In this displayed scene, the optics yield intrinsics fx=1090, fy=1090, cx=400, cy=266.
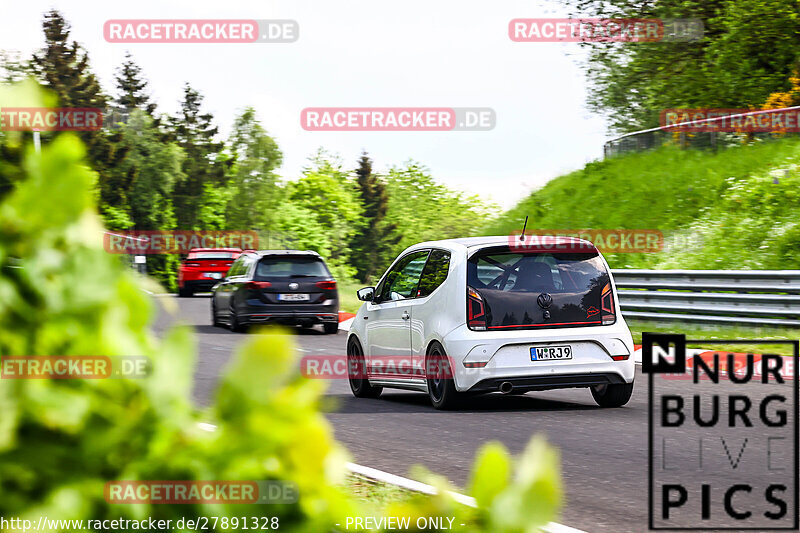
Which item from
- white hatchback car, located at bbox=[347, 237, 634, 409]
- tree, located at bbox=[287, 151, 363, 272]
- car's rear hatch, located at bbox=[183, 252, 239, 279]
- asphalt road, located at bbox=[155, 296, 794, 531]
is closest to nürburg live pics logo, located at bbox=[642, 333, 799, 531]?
asphalt road, located at bbox=[155, 296, 794, 531]

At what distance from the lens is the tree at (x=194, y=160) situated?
93.0 m

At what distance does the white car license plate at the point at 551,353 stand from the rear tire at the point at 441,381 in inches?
30.8

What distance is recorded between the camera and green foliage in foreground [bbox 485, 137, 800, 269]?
22609mm

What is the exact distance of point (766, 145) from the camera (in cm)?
2688

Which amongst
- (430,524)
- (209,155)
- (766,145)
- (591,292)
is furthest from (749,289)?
(209,155)

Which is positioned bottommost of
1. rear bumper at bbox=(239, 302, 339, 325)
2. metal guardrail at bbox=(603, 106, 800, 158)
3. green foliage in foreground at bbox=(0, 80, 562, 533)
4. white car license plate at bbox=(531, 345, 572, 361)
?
rear bumper at bbox=(239, 302, 339, 325)

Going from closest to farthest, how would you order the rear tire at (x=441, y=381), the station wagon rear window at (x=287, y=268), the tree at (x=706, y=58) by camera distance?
the rear tire at (x=441, y=381) < the station wagon rear window at (x=287, y=268) < the tree at (x=706, y=58)

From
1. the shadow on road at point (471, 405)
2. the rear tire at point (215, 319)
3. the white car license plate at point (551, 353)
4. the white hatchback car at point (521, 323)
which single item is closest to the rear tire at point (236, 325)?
the rear tire at point (215, 319)

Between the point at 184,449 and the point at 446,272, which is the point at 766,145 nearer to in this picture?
the point at 446,272

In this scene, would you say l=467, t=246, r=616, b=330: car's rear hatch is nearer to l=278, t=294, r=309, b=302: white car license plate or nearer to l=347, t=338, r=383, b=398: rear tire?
l=347, t=338, r=383, b=398: rear tire

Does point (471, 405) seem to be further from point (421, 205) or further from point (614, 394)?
point (421, 205)

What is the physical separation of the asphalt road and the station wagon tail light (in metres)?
0.86

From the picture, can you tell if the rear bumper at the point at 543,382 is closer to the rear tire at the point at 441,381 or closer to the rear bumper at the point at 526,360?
the rear bumper at the point at 526,360

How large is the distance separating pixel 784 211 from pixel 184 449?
23.3m
